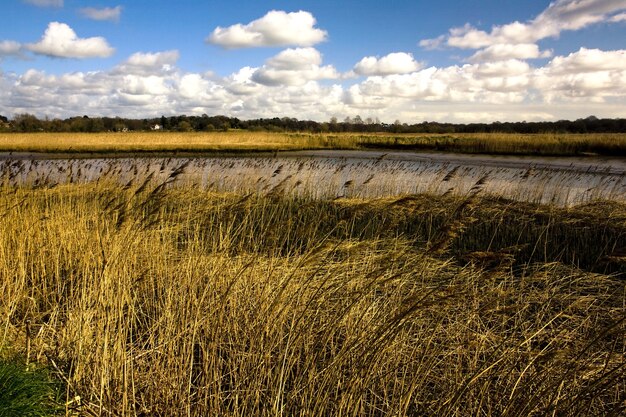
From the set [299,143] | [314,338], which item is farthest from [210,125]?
[314,338]

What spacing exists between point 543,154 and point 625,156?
194 inches

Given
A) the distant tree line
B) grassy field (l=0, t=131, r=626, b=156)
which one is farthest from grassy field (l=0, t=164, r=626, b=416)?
the distant tree line

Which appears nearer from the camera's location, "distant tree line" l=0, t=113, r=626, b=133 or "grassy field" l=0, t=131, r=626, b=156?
"grassy field" l=0, t=131, r=626, b=156

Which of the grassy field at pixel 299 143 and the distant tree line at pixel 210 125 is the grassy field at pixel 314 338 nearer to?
the grassy field at pixel 299 143

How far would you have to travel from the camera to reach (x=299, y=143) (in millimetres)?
44406

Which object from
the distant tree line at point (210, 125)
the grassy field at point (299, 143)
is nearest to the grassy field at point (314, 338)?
the grassy field at point (299, 143)

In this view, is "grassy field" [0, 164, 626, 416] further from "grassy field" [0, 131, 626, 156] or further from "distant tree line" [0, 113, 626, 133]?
"distant tree line" [0, 113, 626, 133]

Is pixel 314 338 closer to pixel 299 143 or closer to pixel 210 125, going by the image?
pixel 299 143

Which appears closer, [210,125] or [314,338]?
[314,338]

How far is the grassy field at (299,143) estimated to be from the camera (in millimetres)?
32469

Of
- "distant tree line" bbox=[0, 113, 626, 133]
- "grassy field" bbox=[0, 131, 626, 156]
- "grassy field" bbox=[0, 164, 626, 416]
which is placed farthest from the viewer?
"distant tree line" bbox=[0, 113, 626, 133]

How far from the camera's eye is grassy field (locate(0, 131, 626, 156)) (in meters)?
32.5

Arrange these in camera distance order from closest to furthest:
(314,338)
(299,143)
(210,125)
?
(314,338)
(299,143)
(210,125)

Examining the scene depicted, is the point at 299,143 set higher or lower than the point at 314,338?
higher
